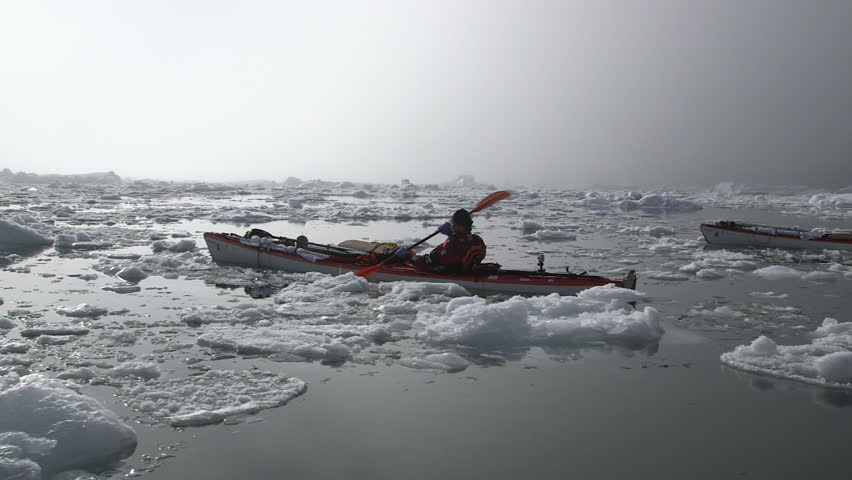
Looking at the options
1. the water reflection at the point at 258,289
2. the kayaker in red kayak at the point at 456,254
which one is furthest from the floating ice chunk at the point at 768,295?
the water reflection at the point at 258,289

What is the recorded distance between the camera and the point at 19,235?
417 inches

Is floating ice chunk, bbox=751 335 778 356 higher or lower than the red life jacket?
lower

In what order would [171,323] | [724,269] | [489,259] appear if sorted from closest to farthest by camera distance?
[171,323], [724,269], [489,259]

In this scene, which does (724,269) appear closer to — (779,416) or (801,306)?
(801,306)

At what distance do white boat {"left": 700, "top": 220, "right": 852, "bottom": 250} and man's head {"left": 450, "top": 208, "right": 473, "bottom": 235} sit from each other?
8.84 meters

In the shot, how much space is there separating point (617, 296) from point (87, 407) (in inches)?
207

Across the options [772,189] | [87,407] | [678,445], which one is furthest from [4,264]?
[772,189]

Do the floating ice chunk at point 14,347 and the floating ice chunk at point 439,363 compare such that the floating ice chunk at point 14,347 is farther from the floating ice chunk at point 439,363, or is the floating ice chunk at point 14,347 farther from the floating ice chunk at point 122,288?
the floating ice chunk at point 439,363

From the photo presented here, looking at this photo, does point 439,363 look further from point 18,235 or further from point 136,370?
point 18,235

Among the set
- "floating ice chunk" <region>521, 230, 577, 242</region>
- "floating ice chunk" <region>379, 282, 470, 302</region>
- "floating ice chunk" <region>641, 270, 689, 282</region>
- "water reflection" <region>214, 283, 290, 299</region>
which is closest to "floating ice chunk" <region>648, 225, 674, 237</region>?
"floating ice chunk" <region>521, 230, 577, 242</region>

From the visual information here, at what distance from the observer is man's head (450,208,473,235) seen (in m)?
7.56

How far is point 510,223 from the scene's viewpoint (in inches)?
771

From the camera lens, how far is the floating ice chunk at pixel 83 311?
5793mm

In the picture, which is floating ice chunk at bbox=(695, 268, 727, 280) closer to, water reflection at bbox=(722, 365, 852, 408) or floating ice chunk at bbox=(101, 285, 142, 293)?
water reflection at bbox=(722, 365, 852, 408)
